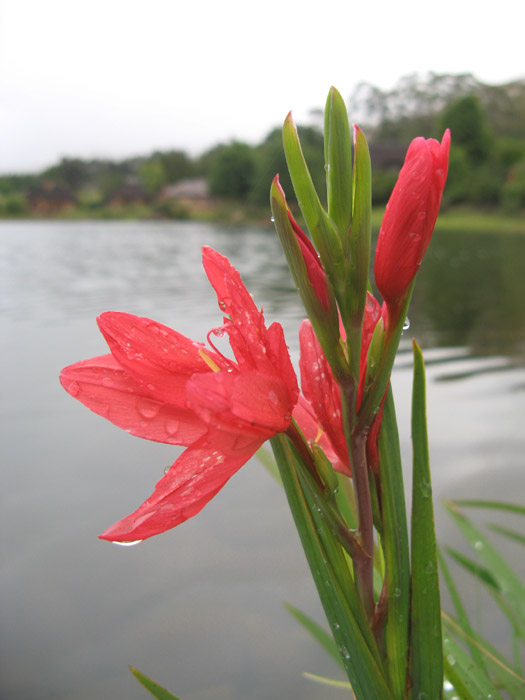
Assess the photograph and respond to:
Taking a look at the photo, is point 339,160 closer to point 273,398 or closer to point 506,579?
point 273,398

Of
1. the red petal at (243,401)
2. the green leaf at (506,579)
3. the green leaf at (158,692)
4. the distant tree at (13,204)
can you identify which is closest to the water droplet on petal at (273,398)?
the red petal at (243,401)

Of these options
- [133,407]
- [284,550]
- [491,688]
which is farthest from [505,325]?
[133,407]

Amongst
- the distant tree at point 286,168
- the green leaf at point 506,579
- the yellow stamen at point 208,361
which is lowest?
the green leaf at point 506,579

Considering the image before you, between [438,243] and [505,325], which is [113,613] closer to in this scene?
[505,325]

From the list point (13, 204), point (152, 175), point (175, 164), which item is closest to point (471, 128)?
point (175, 164)

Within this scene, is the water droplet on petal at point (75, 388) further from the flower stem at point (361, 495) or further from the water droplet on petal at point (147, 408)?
the flower stem at point (361, 495)

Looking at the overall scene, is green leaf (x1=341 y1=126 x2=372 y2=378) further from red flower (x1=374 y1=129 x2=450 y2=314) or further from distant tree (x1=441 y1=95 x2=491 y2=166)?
distant tree (x1=441 y1=95 x2=491 y2=166)
